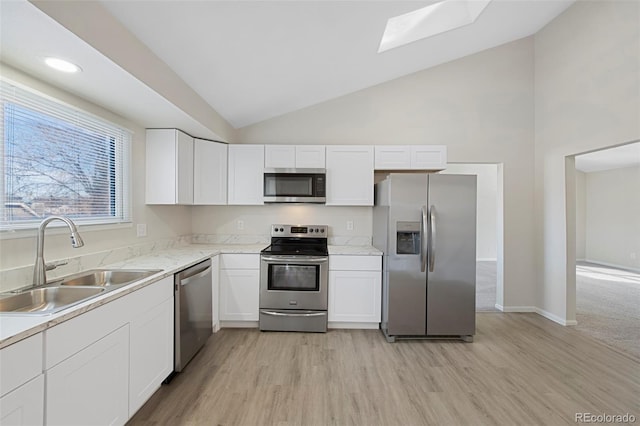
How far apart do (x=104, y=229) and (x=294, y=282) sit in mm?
1812

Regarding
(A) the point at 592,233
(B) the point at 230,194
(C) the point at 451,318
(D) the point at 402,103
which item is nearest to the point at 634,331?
(C) the point at 451,318

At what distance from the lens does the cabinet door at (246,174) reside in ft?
11.4

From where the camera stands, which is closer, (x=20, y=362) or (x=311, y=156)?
(x=20, y=362)

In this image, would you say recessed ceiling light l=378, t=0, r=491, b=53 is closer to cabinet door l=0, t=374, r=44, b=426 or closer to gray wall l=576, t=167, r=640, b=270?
cabinet door l=0, t=374, r=44, b=426

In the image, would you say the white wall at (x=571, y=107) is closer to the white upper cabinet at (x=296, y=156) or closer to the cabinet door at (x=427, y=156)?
the cabinet door at (x=427, y=156)

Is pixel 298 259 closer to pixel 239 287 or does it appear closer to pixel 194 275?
pixel 239 287

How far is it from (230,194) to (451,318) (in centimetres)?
285

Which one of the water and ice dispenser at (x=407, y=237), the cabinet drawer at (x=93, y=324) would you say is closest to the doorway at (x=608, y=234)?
the water and ice dispenser at (x=407, y=237)

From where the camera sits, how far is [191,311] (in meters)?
2.42

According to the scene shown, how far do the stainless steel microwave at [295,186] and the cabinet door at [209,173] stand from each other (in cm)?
54

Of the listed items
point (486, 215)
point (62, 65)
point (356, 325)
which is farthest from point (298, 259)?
point (486, 215)

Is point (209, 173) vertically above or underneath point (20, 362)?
above

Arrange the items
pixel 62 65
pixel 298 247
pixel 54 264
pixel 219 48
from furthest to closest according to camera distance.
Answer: pixel 298 247 → pixel 219 48 → pixel 54 264 → pixel 62 65
